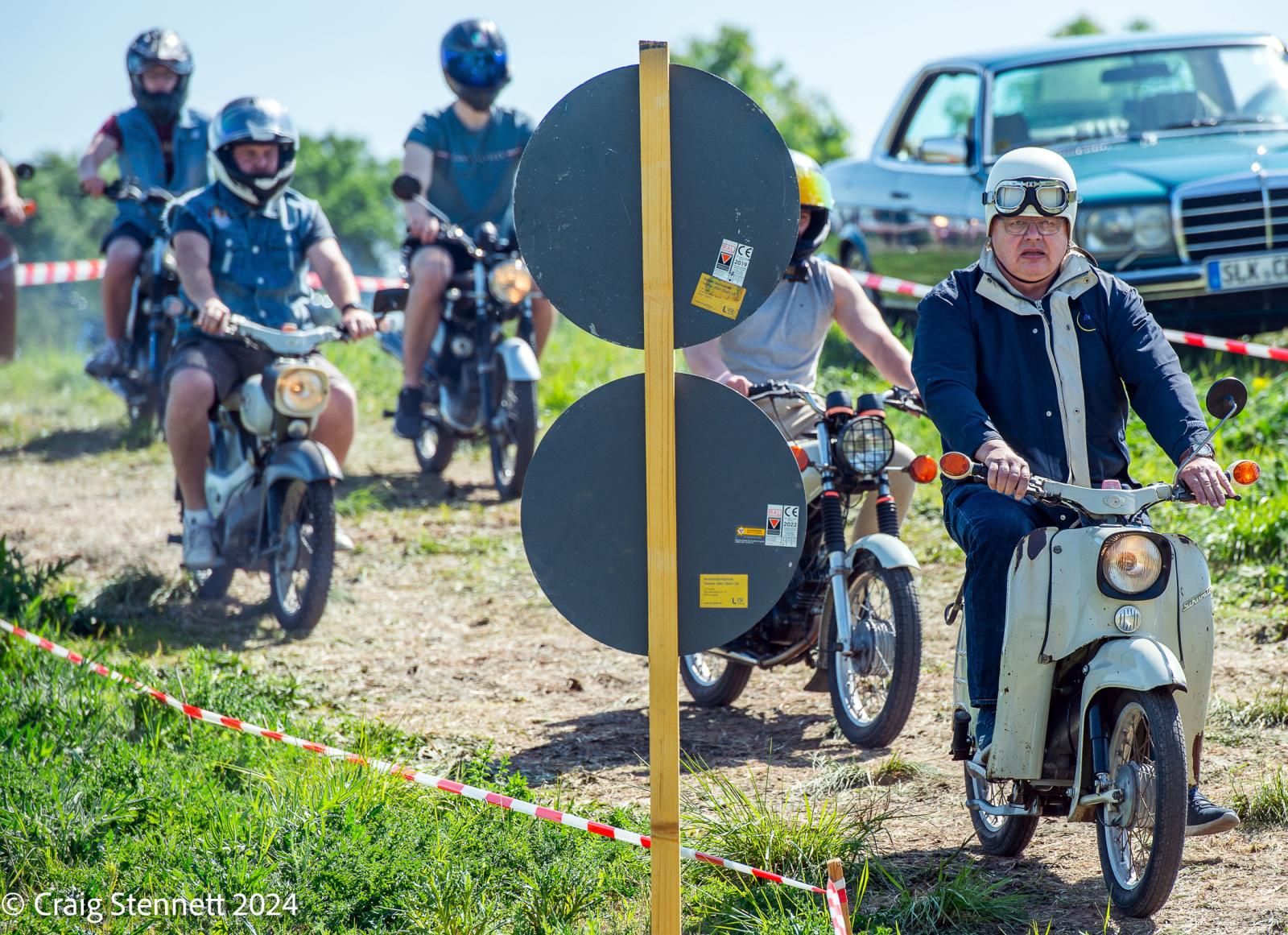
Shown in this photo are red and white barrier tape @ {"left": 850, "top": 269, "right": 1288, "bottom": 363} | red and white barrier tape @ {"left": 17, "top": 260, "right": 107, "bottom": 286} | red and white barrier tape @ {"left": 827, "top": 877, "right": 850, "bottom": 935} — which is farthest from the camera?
red and white barrier tape @ {"left": 17, "top": 260, "right": 107, "bottom": 286}

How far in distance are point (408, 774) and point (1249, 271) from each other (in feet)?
22.1

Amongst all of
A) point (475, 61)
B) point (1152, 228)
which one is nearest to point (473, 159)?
point (475, 61)

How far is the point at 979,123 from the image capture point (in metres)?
10.3

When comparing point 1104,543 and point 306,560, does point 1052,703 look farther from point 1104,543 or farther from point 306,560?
point 306,560

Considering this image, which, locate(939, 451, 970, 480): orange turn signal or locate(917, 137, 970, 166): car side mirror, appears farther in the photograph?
locate(917, 137, 970, 166): car side mirror

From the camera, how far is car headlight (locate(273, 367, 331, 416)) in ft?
23.7

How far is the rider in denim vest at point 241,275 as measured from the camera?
739 cm

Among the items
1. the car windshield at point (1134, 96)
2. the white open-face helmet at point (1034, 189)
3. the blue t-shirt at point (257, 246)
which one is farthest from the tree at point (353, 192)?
the white open-face helmet at point (1034, 189)

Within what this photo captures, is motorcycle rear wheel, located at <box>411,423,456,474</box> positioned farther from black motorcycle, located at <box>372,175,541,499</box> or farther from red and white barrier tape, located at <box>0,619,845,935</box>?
red and white barrier tape, located at <box>0,619,845,935</box>

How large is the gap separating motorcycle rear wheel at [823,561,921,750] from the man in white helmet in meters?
0.88

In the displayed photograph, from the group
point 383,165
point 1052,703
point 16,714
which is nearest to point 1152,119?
point 1052,703

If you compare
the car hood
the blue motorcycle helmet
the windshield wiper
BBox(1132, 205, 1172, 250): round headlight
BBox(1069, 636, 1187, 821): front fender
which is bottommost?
BBox(1069, 636, 1187, 821): front fender

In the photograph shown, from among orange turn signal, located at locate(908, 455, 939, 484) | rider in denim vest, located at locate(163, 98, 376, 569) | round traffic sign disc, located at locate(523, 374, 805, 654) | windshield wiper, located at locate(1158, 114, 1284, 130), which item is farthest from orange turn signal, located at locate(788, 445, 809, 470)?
windshield wiper, located at locate(1158, 114, 1284, 130)

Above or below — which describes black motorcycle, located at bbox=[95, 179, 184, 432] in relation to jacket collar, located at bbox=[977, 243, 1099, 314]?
above
